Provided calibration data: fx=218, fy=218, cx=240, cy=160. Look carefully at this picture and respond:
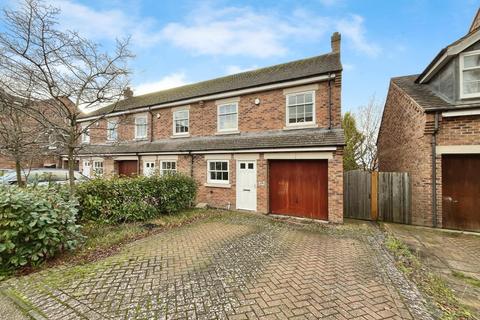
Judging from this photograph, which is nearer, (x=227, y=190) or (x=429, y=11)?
(x=429, y=11)

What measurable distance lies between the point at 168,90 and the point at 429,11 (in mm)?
15486

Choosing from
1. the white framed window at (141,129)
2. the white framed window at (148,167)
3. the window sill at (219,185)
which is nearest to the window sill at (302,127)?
the window sill at (219,185)

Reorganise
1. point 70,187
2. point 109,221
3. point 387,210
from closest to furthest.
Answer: point 70,187
point 109,221
point 387,210

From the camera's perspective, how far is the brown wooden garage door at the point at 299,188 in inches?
356

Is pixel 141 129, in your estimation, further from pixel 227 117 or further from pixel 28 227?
pixel 28 227

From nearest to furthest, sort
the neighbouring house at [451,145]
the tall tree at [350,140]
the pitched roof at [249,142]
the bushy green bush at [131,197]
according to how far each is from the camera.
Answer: the bushy green bush at [131,197]
the neighbouring house at [451,145]
the pitched roof at [249,142]
the tall tree at [350,140]

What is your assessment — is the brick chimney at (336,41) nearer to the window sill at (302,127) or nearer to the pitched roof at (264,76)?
the pitched roof at (264,76)

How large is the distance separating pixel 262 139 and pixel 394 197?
5971mm

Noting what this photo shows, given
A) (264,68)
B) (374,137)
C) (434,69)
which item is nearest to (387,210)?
(434,69)

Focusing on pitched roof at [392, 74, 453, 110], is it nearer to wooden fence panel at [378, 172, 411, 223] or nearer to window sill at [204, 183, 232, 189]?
wooden fence panel at [378, 172, 411, 223]

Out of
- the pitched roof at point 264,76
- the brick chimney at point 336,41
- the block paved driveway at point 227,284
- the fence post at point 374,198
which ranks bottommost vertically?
the block paved driveway at point 227,284

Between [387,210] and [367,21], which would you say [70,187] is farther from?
[367,21]

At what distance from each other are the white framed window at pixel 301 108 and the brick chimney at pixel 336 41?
141 inches

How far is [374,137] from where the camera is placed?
20891mm
